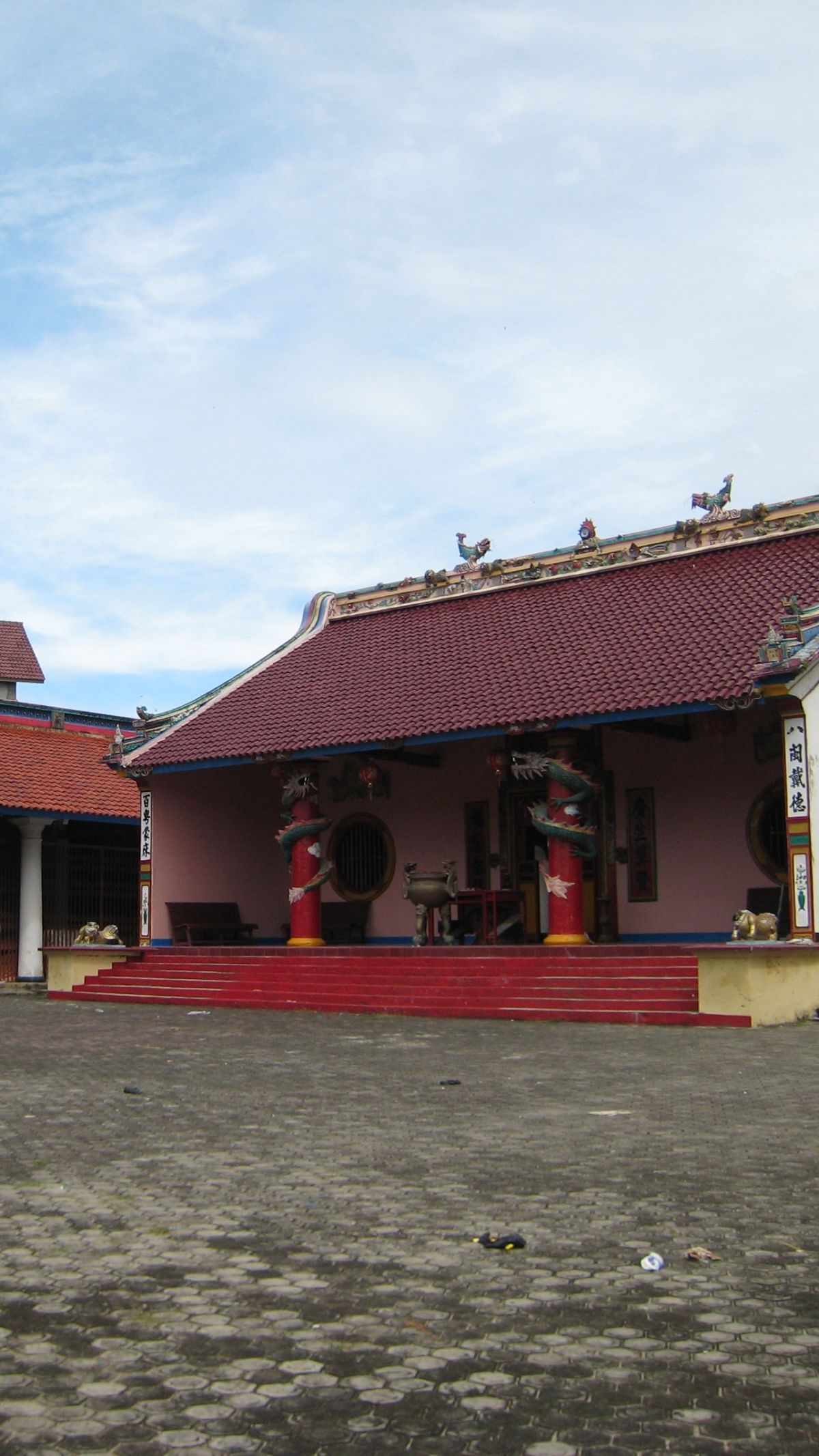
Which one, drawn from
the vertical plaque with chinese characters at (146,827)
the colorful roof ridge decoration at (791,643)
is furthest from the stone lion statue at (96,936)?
the colorful roof ridge decoration at (791,643)

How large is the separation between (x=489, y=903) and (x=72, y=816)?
25.2 feet

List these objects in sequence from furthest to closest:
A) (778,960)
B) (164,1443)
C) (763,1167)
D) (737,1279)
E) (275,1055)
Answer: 1. (778,960)
2. (275,1055)
3. (763,1167)
4. (737,1279)
5. (164,1443)

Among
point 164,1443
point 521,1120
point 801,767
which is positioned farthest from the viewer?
point 801,767

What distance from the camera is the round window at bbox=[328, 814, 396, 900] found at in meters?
21.7

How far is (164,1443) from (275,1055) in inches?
310

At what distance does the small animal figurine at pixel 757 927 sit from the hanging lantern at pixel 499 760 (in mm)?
4883

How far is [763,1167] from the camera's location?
627 cm

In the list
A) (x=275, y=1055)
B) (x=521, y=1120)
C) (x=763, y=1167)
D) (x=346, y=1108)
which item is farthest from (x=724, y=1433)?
(x=275, y=1055)

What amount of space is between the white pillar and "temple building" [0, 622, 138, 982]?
15 millimetres

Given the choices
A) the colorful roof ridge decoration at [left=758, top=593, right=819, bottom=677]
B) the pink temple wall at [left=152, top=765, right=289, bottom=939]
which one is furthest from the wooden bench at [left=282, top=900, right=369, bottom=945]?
the colorful roof ridge decoration at [left=758, top=593, right=819, bottom=677]

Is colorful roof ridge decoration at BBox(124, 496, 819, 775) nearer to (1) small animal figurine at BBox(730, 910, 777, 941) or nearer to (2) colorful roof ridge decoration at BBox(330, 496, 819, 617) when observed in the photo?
(2) colorful roof ridge decoration at BBox(330, 496, 819, 617)

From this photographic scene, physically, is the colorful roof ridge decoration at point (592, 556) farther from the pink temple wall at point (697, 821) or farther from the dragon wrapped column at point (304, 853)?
the dragon wrapped column at point (304, 853)

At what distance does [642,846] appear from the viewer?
19.0 m

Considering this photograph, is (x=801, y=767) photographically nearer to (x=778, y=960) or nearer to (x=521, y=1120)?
(x=778, y=960)
